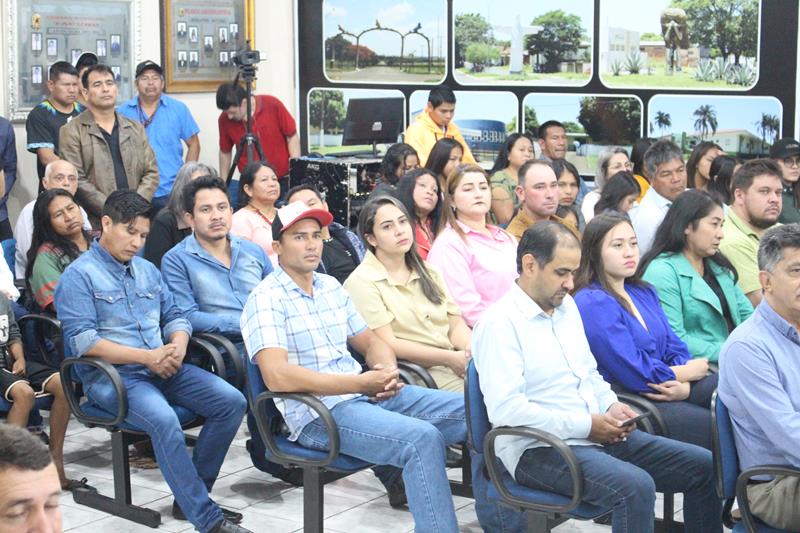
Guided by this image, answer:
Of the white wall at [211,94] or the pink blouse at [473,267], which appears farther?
the white wall at [211,94]

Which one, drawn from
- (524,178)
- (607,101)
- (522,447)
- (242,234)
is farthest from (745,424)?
(607,101)

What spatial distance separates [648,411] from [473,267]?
1.31m

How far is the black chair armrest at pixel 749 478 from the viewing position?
10.3 feet

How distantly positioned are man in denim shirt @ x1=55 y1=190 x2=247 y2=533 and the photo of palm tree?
4.73m

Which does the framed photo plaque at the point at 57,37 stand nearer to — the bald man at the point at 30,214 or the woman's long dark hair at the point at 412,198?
the bald man at the point at 30,214

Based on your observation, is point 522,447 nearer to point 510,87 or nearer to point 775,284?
point 775,284

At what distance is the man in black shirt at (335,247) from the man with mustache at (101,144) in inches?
69.9

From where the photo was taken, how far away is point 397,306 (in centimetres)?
455

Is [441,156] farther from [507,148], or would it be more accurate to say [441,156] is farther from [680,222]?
[680,222]

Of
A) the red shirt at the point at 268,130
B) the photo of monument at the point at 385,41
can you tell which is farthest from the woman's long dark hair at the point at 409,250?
the photo of monument at the point at 385,41

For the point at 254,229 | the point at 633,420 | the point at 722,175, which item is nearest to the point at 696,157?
the point at 722,175

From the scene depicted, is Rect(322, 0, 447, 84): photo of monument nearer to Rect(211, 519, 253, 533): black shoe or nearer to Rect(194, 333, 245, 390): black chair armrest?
Rect(194, 333, 245, 390): black chair armrest

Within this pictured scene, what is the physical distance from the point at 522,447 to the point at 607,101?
537cm

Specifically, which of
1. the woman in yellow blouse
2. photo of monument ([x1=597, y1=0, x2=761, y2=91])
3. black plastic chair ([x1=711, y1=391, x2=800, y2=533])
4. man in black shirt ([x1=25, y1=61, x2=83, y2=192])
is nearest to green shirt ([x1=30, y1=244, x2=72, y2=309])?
the woman in yellow blouse
